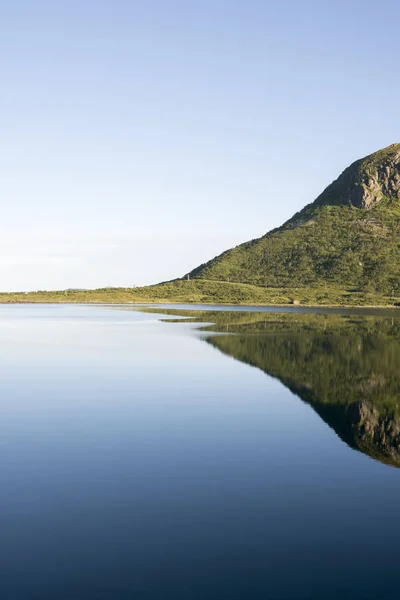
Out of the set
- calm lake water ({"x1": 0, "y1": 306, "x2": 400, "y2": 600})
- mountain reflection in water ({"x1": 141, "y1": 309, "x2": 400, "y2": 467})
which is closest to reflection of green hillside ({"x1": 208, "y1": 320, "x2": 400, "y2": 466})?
mountain reflection in water ({"x1": 141, "y1": 309, "x2": 400, "y2": 467})

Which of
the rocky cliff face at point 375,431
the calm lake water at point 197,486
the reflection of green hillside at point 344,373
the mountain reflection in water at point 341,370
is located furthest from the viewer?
the mountain reflection in water at point 341,370

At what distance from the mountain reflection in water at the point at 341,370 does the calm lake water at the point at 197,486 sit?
282 millimetres

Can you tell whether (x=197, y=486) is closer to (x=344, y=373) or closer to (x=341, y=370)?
(x=344, y=373)

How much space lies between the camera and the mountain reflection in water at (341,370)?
35.2m

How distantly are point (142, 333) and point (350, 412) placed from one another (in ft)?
205

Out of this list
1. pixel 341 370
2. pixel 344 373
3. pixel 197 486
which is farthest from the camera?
pixel 341 370

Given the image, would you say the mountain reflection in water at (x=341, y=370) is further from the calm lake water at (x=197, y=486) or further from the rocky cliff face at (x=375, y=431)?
the calm lake water at (x=197, y=486)

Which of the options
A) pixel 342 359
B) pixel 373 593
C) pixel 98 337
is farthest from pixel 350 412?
pixel 98 337

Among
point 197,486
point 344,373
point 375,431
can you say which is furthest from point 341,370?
point 197,486

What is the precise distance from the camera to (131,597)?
1524 centimetres

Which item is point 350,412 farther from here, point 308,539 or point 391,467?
point 308,539

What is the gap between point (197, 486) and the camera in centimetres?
2389

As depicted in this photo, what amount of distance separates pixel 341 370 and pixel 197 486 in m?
39.0

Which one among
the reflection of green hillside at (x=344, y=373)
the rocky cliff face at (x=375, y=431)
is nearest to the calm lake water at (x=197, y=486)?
the rocky cliff face at (x=375, y=431)
